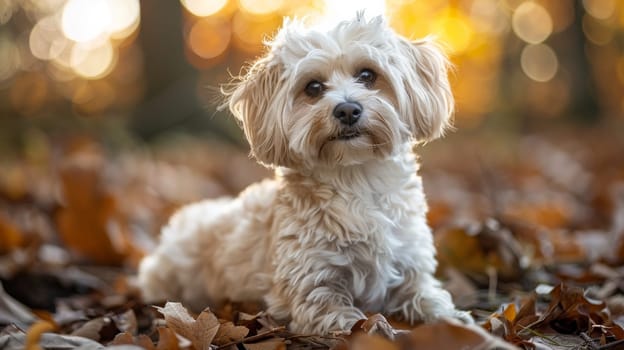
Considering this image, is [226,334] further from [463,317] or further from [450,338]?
[463,317]

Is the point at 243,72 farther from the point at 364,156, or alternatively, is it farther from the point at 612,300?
the point at 612,300

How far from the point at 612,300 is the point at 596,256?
117 cm

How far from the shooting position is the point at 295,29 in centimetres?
396

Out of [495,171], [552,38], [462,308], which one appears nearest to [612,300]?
[462,308]

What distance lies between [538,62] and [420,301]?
2258 centimetres

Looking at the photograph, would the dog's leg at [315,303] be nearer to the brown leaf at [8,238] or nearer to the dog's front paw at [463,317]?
the dog's front paw at [463,317]

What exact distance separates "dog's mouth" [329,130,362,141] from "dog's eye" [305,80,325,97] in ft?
1.14

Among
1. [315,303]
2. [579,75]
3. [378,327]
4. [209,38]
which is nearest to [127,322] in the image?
[315,303]

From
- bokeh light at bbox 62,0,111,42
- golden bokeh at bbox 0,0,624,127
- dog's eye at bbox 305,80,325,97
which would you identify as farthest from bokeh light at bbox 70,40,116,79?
dog's eye at bbox 305,80,325,97

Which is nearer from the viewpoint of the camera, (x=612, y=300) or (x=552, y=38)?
(x=612, y=300)

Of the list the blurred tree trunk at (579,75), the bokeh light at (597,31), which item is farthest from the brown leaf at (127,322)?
the bokeh light at (597,31)

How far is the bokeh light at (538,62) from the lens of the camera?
2411cm

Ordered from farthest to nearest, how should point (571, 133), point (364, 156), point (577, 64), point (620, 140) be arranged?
point (577, 64)
point (571, 133)
point (620, 140)
point (364, 156)

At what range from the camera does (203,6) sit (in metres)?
17.0
